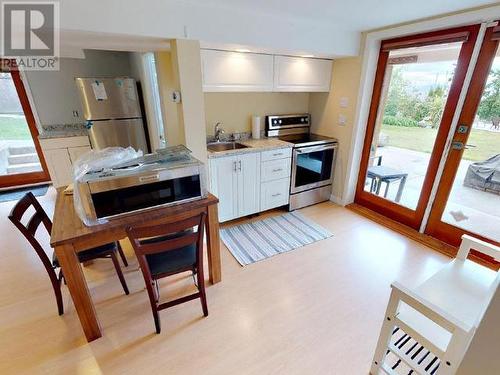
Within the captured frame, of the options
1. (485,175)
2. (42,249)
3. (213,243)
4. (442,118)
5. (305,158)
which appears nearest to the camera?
(42,249)

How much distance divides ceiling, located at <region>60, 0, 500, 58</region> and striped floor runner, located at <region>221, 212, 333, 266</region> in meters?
1.94

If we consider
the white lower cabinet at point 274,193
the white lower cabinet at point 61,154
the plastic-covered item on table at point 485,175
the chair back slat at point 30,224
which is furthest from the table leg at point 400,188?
the white lower cabinet at point 61,154

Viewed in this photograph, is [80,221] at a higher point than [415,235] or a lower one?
higher

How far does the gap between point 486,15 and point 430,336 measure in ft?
8.07

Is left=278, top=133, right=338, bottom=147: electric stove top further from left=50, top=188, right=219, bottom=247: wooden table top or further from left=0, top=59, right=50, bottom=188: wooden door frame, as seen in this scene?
left=0, top=59, right=50, bottom=188: wooden door frame

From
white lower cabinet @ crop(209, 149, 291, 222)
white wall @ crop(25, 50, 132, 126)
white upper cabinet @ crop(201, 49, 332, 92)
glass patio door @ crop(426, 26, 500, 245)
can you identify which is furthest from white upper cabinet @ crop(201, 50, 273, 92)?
white wall @ crop(25, 50, 132, 126)

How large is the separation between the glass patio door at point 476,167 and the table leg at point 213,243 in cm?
237

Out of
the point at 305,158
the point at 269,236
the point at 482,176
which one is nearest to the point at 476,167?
the point at 482,176

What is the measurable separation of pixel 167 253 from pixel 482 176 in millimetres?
2931

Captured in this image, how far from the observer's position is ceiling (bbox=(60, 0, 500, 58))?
1707mm

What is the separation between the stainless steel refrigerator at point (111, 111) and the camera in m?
3.55

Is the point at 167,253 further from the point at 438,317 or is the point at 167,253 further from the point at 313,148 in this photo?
the point at 313,148

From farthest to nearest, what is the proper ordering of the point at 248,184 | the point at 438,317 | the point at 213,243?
the point at 248,184, the point at 213,243, the point at 438,317

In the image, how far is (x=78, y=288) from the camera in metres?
1.47
